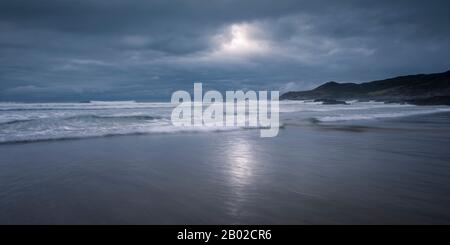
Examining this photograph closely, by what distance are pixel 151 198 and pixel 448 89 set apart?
3333 inches

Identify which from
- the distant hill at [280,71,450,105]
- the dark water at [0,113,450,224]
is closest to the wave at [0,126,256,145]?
the dark water at [0,113,450,224]

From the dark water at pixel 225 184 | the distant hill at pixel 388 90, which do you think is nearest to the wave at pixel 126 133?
the dark water at pixel 225 184

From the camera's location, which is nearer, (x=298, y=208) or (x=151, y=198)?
(x=298, y=208)

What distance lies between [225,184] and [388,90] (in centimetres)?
10385

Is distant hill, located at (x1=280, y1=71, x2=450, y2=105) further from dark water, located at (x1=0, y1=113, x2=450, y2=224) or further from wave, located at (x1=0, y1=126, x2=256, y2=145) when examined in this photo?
dark water, located at (x1=0, y1=113, x2=450, y2=224)

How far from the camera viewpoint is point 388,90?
95.0m

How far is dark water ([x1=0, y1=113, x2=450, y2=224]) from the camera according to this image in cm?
397

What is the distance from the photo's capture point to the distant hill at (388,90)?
244ft

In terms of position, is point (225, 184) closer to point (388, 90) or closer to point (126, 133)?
point (126, 133)

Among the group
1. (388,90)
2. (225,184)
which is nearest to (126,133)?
(225,184)

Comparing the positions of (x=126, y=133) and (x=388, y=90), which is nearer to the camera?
(x=126, y=133)
